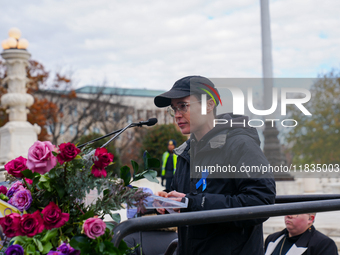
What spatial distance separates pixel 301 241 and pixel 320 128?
23.1 metres

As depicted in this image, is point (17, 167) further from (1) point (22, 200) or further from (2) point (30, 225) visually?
(2) point (30, 225)

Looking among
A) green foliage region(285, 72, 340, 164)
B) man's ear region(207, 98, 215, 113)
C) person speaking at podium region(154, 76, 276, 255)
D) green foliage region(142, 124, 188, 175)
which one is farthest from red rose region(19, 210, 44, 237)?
green foliage region(285, 72, 340, 164)

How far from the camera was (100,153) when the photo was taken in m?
1.71

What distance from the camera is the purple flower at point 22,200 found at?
5.62 feet

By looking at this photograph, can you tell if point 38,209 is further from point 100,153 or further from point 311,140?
point 311,140

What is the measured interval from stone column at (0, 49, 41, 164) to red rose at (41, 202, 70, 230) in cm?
1180

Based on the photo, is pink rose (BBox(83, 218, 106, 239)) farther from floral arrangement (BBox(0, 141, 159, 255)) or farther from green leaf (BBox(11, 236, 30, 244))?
green leaf (BBox(11, 236, 30, 244))

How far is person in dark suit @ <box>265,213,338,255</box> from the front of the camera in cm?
372

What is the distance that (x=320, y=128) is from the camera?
25.6 metres

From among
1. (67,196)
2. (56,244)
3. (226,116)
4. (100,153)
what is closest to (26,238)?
(56,244)

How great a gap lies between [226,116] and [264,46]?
1301cm

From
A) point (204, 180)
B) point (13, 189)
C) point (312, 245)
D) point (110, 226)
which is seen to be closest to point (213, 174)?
point (204, 180)

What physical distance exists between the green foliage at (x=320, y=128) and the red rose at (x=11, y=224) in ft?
77.7

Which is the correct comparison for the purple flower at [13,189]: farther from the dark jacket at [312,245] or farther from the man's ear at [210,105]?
the dark jacket at [312,245]
